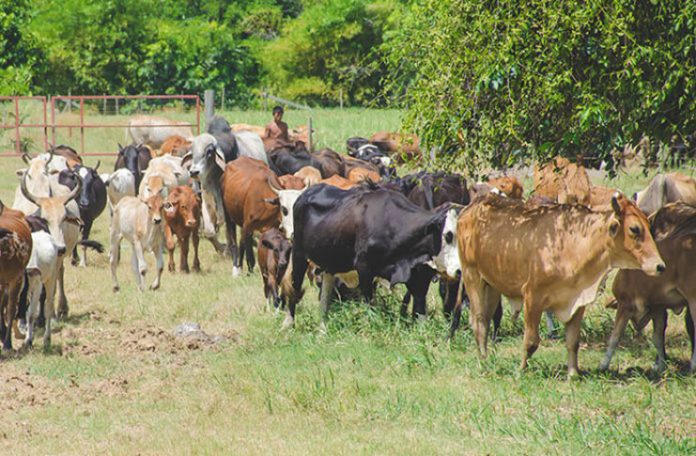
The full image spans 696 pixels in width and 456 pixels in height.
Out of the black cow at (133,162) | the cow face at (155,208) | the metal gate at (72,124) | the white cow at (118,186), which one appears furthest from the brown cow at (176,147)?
the cow face at (155,208)

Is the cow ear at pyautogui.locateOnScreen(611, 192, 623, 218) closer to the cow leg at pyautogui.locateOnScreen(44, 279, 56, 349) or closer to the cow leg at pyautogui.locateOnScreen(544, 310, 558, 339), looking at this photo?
the cow leg at pyautogui.locateOnScreen(544, 310, 558, 339)

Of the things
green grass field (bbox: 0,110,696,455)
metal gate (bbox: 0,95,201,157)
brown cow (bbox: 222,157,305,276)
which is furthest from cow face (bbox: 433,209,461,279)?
metal gate (bbox: 0,95,201,157)

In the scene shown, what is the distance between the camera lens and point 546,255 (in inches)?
419

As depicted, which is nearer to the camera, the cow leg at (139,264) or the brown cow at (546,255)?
the brown cow at (546,255)

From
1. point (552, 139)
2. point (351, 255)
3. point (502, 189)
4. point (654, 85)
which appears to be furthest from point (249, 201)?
point (654, 85)

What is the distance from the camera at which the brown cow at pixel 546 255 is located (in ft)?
33.5

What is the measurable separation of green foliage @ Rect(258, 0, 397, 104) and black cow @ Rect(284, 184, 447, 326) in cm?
3691

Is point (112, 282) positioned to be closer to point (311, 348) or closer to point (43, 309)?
point (43, 309)

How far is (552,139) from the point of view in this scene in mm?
12086

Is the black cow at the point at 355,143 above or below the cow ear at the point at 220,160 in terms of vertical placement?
below

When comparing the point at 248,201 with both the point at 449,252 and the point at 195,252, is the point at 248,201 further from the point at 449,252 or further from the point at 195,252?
the point at 449,252

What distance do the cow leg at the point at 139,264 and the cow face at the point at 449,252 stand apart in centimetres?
575

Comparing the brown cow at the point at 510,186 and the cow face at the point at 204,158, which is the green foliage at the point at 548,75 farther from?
the cow face at the point at 204,158

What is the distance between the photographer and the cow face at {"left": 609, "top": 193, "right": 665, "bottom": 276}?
10.0 meters
